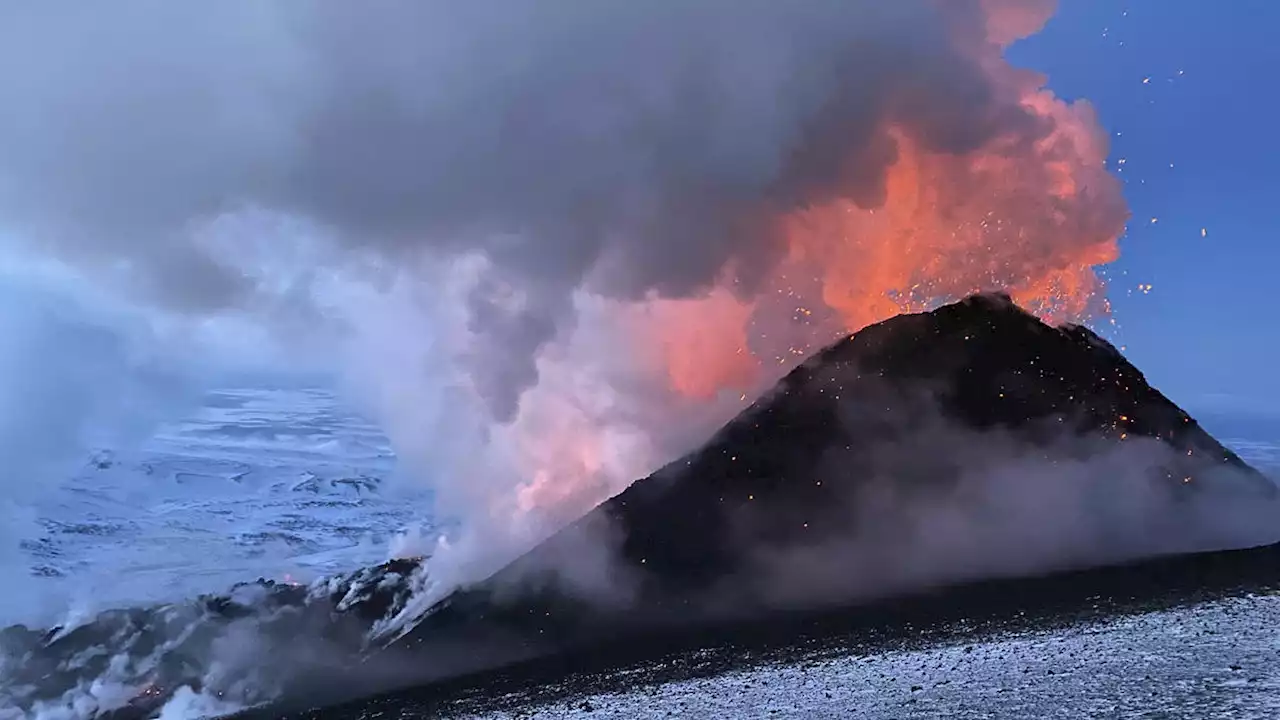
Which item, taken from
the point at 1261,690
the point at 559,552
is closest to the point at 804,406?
the point at 559,552

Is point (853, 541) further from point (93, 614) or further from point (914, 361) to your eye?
point (93, 614)

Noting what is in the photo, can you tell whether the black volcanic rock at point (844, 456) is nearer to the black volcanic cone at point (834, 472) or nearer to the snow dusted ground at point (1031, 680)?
the black volcanic cone at point (834, 472)

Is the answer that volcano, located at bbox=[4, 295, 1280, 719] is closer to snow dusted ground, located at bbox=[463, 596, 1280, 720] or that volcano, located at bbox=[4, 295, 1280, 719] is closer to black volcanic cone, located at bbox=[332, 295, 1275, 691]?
black volcanic cone, located at bbox=[332, 295, 1275, 691]

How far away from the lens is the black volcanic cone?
6209cm

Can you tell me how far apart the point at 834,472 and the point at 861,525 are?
28.7 ft

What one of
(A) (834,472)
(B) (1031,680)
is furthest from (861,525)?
(B) (1031,680)

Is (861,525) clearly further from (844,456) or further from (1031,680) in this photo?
(1031,680)

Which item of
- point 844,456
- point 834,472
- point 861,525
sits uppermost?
point 844,456

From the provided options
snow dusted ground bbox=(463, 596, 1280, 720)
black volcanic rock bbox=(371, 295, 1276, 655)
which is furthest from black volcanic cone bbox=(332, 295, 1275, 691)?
snow dusted ground bbox=(463, 596, 1280, 720)

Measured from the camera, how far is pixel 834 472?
8400 cm

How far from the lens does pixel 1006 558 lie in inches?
2459

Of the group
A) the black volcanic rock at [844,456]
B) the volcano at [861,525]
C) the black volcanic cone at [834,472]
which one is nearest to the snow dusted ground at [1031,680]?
the volcano at [861,525]

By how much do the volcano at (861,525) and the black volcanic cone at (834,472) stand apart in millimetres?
209

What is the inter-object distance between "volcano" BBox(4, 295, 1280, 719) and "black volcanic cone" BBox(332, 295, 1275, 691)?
209mm
